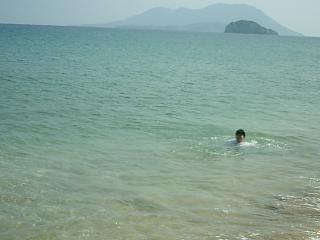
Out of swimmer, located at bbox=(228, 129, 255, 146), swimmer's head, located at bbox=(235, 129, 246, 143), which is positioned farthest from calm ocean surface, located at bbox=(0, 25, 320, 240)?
swimmer's head, located at bbox=(235, 129, 246, 143)

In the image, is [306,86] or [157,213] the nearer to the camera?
[157,213]

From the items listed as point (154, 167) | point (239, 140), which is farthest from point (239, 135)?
point (154, 167)

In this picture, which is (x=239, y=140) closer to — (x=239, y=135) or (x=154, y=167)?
(x=239, y=135)

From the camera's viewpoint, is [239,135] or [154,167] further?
[239,135]

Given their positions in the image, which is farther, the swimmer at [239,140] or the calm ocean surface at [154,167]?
the swimmer at [239,140]

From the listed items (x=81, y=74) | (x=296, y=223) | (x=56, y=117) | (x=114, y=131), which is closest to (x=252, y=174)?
(x=296, y=223)

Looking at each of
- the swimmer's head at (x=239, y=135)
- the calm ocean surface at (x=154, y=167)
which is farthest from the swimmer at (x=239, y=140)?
the calm ocean surface at (x=154, y=167)

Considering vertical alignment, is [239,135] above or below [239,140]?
above

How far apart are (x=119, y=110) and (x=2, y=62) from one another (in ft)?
90.5

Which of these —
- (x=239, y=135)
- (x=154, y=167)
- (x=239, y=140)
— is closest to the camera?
(x=154, y=167)

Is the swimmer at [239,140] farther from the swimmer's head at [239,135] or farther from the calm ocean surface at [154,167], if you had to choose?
the calm ocean surface at [154,167]

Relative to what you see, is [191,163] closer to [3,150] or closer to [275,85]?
[3,150]

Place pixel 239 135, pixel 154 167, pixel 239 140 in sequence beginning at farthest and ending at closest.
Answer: pixel 239 140 < pixel 239 135 < pixel 154 167

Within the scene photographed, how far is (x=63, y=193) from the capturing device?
37.2ft
